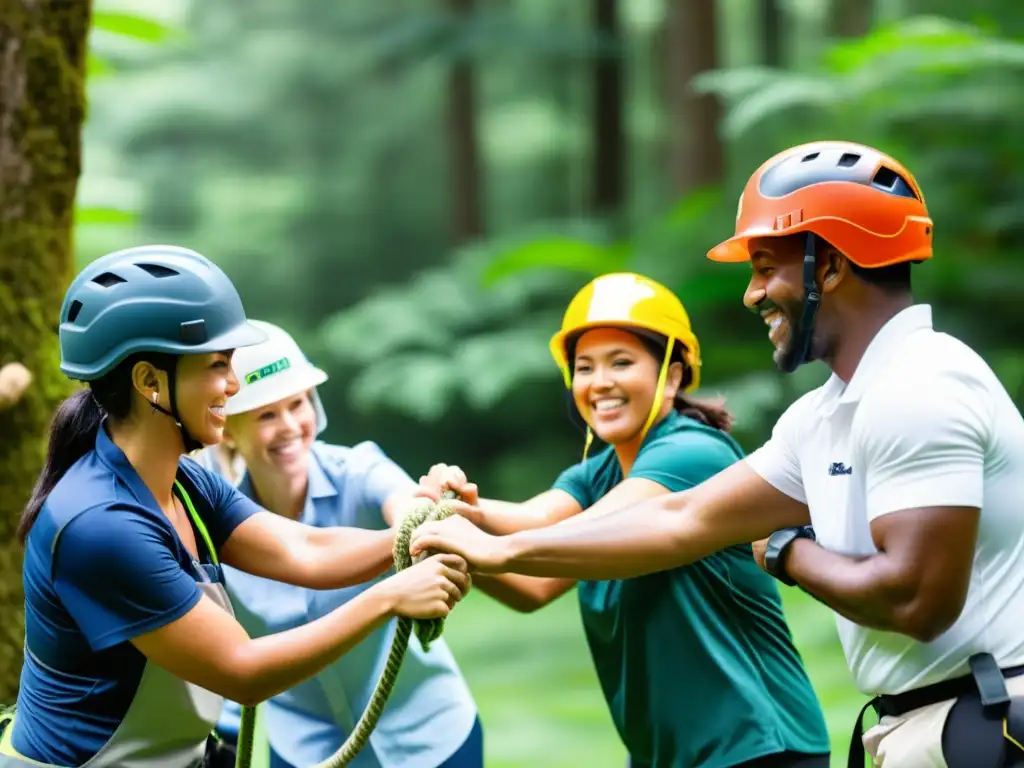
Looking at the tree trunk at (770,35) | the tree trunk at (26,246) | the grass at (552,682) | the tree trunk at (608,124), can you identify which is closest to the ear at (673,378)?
the tree trunk at (26,246)

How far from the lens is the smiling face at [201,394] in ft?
→ 10.2

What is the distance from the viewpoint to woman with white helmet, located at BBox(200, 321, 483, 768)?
4.22 meters

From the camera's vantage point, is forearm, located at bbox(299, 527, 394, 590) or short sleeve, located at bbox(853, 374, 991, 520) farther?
forearm, located at bbox(299, 527, 394, 590)

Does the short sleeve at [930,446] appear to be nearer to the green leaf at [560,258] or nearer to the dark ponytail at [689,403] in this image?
the dark ponytail at [689,403]

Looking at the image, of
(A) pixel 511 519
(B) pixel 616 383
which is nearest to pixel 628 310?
(B) pixel 616 383

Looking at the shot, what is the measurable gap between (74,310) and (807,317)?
66.3 inches

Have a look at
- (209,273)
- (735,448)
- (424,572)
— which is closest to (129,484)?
(209,273)

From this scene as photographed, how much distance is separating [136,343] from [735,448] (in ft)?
5.76

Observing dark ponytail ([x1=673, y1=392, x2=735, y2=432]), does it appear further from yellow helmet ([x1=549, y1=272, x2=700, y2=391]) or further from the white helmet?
the white helmet

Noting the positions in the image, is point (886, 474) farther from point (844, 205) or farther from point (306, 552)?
point (306, 552)

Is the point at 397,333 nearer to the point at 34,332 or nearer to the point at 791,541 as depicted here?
the point at 34,332

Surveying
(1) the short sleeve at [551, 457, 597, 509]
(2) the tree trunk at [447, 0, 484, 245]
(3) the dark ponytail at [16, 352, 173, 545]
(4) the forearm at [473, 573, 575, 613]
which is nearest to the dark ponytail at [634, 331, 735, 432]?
(1) the short sleeve at [551, 457, 597, 509]

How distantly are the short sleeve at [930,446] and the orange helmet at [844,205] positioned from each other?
0.38 m

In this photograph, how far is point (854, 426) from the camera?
2.79 metres
